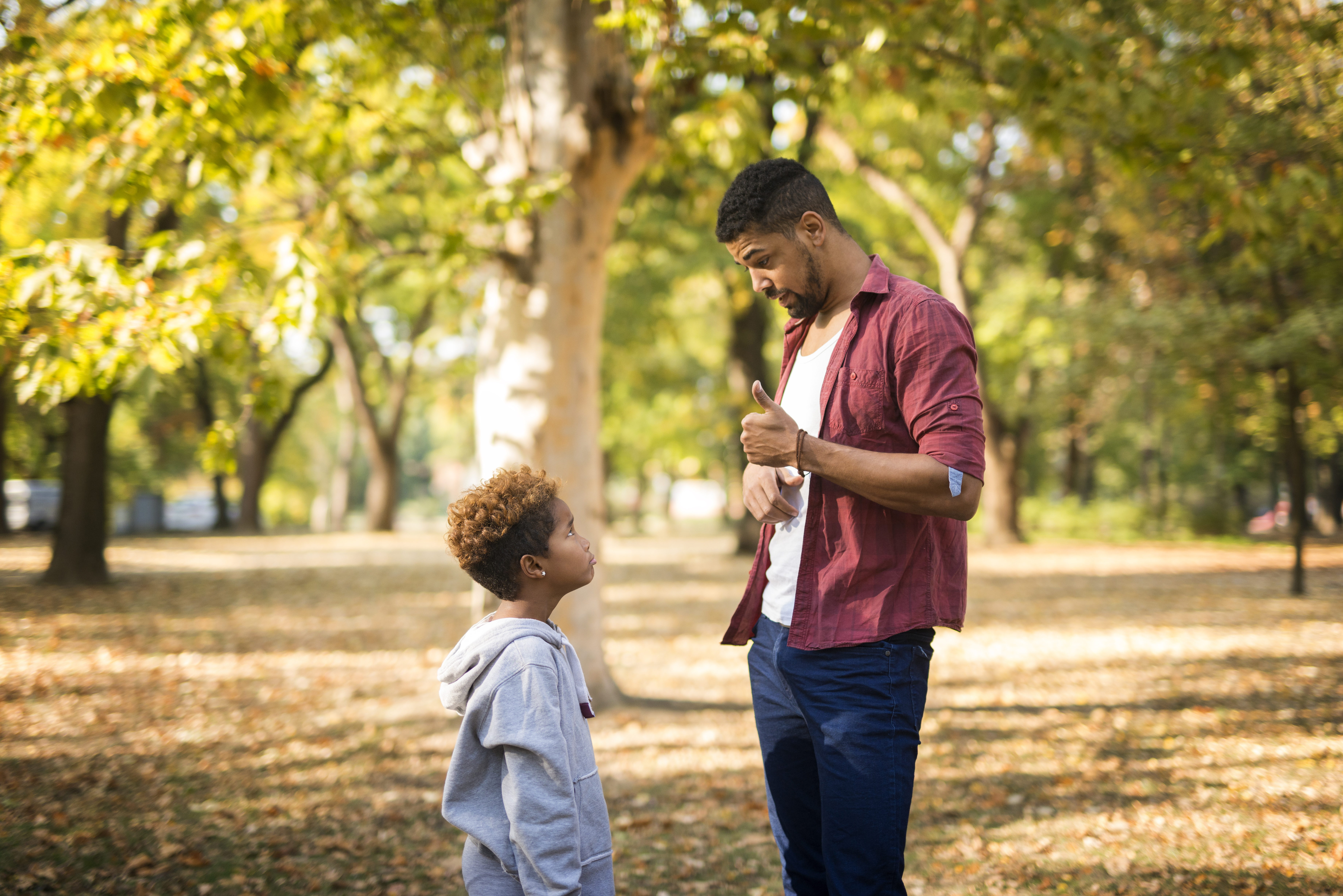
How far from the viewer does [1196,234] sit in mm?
15469

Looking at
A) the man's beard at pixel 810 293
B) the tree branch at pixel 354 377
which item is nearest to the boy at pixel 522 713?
the man's beard at pixel 810 293

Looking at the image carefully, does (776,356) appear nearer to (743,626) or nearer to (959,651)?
(959,651)

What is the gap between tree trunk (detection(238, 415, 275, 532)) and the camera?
27.5m

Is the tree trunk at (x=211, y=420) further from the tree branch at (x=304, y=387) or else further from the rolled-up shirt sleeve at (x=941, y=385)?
the rolled-up shirt sleeve at (x=941, y=385)

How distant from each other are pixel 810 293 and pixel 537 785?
1.40m

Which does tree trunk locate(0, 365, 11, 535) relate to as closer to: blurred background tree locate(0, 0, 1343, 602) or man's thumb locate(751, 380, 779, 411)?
blurred background tree locate(0, 0, 1343, 602)

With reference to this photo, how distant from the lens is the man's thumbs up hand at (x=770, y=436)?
219 centimetres

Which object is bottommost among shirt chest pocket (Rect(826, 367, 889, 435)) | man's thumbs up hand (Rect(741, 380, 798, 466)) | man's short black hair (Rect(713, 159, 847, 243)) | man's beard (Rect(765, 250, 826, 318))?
man's thumbs up hand (Rect(741, 380, 798, 466))

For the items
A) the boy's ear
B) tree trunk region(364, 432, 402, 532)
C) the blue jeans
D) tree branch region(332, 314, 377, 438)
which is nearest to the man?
the blue jeans

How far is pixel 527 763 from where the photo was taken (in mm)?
2191

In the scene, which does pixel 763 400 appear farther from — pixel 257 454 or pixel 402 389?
pixel 257 454

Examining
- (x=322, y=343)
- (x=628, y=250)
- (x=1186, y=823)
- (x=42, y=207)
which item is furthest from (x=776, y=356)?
(x=1186, y=823)

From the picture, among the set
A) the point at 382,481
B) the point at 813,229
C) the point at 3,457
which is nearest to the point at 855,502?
the point at 813,229

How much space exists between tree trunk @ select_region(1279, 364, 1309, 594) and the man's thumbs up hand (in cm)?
1220
